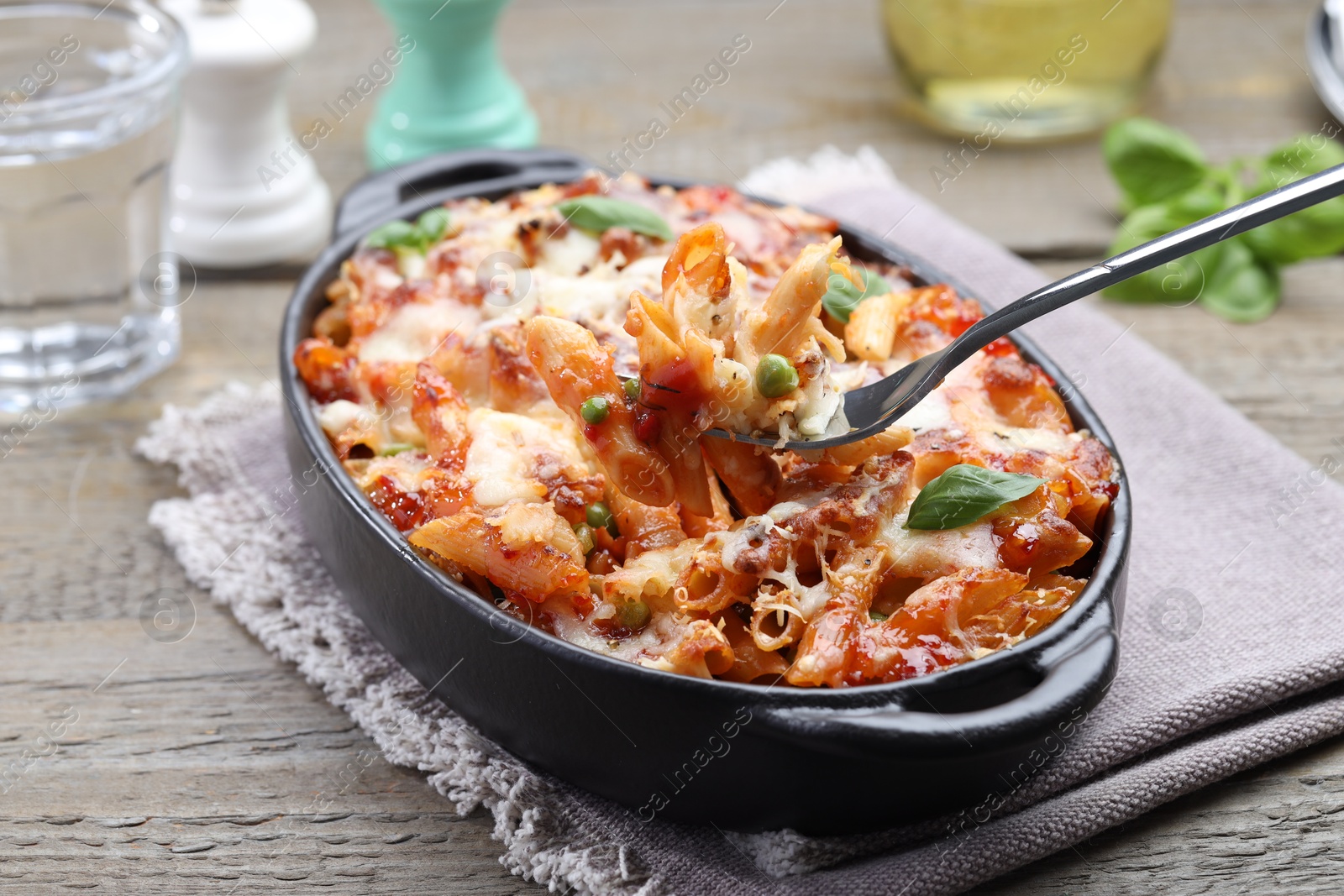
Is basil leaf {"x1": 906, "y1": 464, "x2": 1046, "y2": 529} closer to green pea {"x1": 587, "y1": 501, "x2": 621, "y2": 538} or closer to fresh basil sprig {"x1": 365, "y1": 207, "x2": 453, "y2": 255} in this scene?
green pea {"x1": 587, "y1": 501, "x2": 621, "y2": 538}

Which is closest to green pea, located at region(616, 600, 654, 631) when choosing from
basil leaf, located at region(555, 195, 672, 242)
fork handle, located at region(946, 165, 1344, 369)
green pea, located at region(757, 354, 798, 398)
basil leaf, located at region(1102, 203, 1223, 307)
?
green pea, located at region(757, 354, 798, 398)

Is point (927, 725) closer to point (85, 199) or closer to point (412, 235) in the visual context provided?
point (412, 235)

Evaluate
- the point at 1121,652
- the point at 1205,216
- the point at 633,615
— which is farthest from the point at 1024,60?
the point at 633,615

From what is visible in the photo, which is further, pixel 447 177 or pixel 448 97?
pixel 448 97

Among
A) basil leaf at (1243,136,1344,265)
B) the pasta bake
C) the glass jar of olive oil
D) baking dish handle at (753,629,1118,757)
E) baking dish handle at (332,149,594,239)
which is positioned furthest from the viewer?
the glass jar of olive oil

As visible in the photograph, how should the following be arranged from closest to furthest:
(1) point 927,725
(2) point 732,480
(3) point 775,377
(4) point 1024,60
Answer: (1) point 927,725
(3) point 775,377
(2) point 732,480
(4) point 1024,60

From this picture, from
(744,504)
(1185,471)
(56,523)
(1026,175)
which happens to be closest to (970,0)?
(1026,175)

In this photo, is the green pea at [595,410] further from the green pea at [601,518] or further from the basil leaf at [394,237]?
the basil leaf at [394,237]
